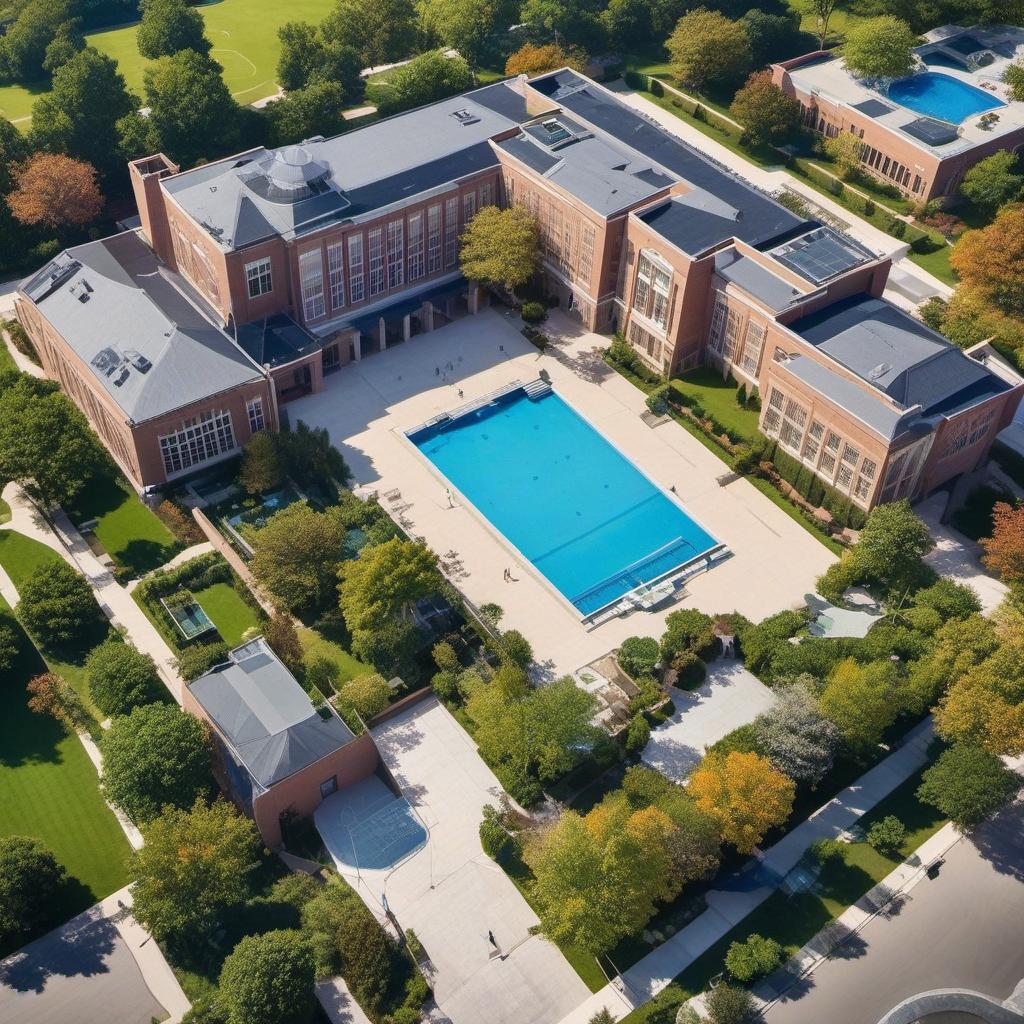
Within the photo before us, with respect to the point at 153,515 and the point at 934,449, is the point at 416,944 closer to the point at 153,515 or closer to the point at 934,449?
the point at 153,515

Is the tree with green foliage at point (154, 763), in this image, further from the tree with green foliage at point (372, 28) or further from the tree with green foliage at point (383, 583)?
the tree with green foliage at point (372, 28)

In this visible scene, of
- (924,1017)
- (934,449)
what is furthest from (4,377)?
(924,1017)

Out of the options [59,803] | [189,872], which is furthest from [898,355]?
[59,803]

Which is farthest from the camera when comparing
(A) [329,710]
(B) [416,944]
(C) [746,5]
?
(C) [746,5]

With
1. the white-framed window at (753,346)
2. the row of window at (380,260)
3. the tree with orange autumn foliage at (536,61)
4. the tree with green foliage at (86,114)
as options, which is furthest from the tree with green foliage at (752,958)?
the tree with green foliage at (86,114)

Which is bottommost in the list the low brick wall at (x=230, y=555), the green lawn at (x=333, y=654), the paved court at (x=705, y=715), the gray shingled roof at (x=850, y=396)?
the green lawn at (x=333, y=654)
